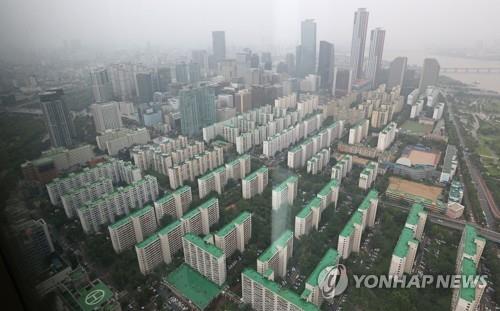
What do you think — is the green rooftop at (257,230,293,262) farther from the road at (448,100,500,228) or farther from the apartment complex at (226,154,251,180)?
the road at (448,100,500,228)

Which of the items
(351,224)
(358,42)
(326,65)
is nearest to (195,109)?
(351,224)

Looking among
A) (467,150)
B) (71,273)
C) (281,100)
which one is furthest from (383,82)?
(71,273)

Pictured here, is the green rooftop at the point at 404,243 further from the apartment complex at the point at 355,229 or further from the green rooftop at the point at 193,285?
the green rooftop at the point at 193,285

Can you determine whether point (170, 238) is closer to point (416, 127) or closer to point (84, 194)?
point (84, 194)

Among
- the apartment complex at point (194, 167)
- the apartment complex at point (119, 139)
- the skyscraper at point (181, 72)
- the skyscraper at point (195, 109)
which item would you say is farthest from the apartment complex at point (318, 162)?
the skyscraper at point (181, 72)

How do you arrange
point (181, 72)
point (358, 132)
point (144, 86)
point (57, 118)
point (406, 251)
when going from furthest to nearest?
point (181, 72), point (144, 86), point (358, 132), point (57, 118), point (406, 251)

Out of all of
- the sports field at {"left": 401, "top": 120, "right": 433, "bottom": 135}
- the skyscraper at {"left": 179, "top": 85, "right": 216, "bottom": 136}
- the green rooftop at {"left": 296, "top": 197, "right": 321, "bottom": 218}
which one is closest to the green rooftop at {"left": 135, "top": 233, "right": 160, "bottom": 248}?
the green rooftop at {"left": 296, "top": 197, "right": 321, "bottom": 218}
